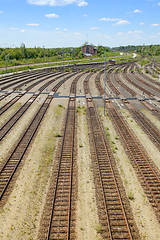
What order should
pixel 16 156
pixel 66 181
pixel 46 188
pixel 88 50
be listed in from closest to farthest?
pixel 46 188 < pixel 66 181 < pixel 16 156 < pixel 88 50

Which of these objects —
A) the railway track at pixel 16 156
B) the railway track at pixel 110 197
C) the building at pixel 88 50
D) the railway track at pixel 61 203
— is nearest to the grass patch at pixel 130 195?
the railway track at pixel 110 197

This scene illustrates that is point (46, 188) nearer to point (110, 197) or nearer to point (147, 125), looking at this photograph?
point (110, 197)

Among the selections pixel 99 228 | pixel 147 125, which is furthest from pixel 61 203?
pixel 147 125

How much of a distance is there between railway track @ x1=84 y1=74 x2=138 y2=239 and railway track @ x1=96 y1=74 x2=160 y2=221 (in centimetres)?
190

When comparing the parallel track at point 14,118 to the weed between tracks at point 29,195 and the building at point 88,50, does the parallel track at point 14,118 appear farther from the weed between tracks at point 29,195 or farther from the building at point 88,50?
the building at point 88,50

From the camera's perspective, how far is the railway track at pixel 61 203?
32.6 feet

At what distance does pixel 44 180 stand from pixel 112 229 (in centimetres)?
634

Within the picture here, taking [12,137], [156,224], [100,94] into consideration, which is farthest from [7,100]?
[156,224]

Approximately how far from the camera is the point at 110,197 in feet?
39.9

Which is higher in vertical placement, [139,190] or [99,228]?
[139,190]

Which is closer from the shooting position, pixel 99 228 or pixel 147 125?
pixel 99 228

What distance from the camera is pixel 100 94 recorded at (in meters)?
38.2

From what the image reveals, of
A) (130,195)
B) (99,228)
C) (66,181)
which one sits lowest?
(99,228)

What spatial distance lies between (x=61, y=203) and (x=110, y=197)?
3.58m
